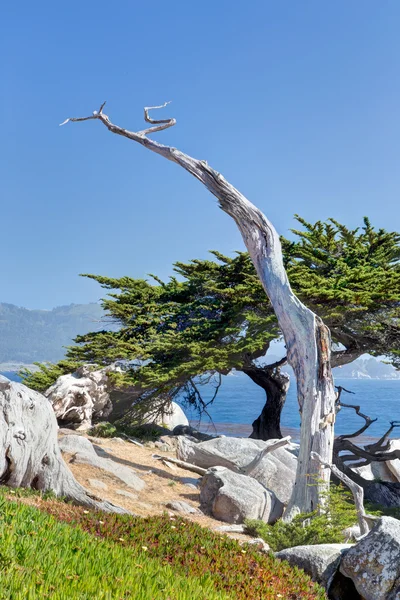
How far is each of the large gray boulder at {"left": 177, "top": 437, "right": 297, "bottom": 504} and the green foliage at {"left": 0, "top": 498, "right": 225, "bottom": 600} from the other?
788cm

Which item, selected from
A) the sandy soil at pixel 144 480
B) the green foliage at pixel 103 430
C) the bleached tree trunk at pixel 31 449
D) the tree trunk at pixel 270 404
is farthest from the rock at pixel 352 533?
the tree trunk at pixel 270 404

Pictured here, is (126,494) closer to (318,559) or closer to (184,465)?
(184,465)

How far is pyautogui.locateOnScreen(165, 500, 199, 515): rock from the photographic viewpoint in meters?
9.84

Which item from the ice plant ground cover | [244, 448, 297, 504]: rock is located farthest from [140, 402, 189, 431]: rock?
the ice plant ground cover

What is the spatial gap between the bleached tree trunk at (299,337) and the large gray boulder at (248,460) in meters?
2.06

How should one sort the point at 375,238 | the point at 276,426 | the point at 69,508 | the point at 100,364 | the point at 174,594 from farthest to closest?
1. the point at 276,426
2. the point at 375,238
3. the point at 100,364
4. the point at 69,508
5. the point at 174,594

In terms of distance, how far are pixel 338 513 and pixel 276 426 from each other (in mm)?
10063

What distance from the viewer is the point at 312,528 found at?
8438 mm

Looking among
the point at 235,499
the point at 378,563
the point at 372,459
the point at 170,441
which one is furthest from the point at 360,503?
the point at 170,441

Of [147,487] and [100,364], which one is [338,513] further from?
[100,364]

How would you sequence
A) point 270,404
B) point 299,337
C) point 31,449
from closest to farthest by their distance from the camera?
point 31,449
point 299,337
point 270,404

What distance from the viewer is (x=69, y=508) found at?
6523 millimetres

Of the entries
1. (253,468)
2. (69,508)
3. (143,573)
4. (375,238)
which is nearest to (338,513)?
(253,468)

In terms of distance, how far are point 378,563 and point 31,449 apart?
15.7ft
